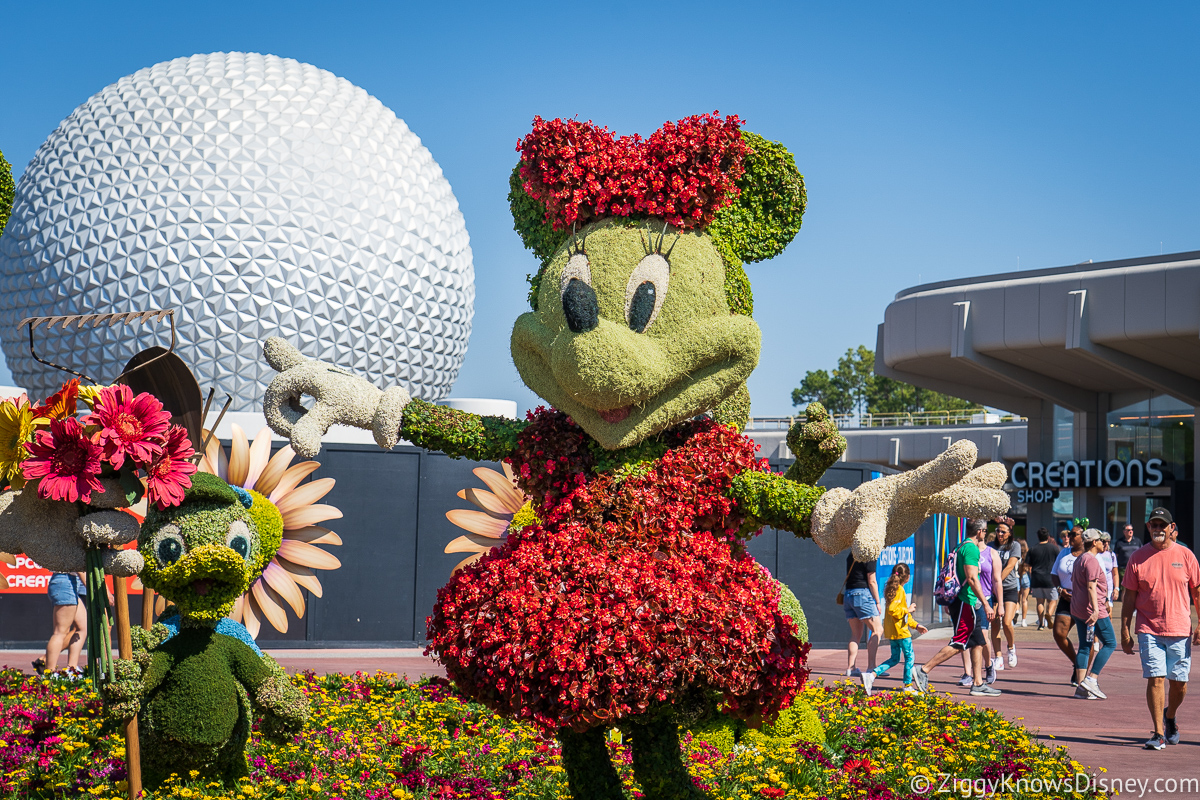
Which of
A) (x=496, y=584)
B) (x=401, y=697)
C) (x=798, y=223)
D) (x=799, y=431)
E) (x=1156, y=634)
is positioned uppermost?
(x=798, y=223)

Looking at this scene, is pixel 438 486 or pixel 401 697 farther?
pixel 438 486

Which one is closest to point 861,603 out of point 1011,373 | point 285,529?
point 285,529

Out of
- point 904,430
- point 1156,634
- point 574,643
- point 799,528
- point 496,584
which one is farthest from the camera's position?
point 904,430

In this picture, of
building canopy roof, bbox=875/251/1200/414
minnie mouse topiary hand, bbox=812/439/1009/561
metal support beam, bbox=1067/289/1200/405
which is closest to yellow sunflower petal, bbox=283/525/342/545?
minnie mouse topiary hand, bbox=812/439/1009/561

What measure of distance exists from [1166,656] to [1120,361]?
14877 mm

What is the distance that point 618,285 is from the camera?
157 inches

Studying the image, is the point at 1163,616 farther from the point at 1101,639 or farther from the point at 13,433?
the point at 13,433

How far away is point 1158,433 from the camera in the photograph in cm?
2233

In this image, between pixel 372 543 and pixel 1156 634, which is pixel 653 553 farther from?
pixel 372 543

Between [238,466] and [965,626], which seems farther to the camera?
[965,626]

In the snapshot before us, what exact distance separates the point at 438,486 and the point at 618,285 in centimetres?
756

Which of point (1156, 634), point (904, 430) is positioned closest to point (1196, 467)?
point (904, 430)

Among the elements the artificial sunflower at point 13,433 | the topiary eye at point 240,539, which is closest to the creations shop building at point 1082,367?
the topiary eye at point 240,539

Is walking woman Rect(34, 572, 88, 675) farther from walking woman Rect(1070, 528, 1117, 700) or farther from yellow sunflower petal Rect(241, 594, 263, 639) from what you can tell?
walking woman Rect(1070, 528, 1117, 700)
